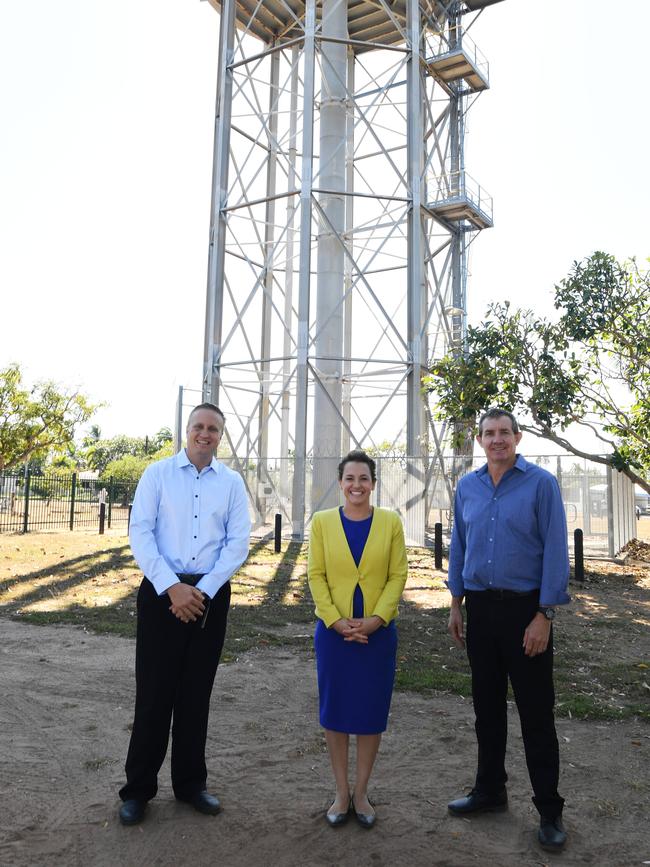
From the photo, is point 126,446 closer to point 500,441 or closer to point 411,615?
point 411,615

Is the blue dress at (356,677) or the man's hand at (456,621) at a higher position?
the man's hand at (456,621)

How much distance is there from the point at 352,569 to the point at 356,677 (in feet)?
1.83

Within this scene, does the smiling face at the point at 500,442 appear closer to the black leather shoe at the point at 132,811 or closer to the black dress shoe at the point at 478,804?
the black dress shoe at the point at 478,804

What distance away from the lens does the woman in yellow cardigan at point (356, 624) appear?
368cm

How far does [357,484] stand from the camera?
12.5ft

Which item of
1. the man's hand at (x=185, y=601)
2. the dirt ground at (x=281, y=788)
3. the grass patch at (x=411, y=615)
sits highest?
the man's hand at (x=185, y=601)

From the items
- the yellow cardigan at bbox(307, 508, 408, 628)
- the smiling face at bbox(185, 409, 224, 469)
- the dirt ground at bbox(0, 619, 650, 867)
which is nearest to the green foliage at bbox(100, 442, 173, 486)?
the dirt ground at bbox(0, 619, 650, 867)

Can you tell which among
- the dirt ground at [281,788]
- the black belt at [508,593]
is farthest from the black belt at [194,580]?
the black belt at [508,593]

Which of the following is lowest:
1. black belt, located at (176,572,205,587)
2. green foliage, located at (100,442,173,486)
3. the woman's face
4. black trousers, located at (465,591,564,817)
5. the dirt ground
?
the dirt ground

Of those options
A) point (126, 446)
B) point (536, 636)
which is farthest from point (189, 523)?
point (126, 446)

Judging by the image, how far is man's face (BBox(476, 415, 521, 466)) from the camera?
392 centimetres

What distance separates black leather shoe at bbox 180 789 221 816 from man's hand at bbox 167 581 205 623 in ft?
3.27

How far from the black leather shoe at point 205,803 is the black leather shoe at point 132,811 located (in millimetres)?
265

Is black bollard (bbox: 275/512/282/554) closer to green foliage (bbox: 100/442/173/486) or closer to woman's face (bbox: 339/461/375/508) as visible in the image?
woman's face (bbox: 339/461/375/508)
